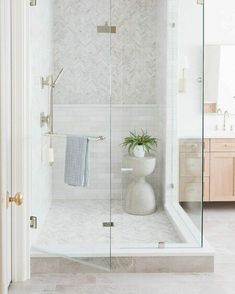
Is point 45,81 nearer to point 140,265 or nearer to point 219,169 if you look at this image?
point 140,265

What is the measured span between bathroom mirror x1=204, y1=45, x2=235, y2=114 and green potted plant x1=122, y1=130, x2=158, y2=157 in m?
1.43

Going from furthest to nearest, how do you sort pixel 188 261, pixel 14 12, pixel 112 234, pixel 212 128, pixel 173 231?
pixel 212 128, pixel 173 231, pixel 112 234, pixel 188 261, pixel 14 12

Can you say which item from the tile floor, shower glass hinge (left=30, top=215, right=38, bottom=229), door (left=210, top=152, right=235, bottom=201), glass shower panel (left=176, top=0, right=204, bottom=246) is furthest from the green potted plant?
shower glass hinge (left=30, top=215, right=38, bottom=229)

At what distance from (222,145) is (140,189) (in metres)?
1.32

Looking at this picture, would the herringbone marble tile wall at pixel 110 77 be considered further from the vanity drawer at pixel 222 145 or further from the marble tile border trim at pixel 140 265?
the vanity drawer at pixel 222 145

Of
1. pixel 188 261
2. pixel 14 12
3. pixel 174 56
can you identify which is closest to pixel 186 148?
pixel 174 56

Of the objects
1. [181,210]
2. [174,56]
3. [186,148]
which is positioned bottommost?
[181,210]

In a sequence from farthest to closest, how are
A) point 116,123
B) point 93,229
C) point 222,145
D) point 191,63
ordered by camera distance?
point 222,145 → point 116,123 → point 191,63 → point 93,229

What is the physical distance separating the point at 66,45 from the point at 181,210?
1.72 metres

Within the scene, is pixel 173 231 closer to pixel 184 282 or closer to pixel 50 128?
pixel 184 282

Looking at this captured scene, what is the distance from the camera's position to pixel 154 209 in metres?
4.34

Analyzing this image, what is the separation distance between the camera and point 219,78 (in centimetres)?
558

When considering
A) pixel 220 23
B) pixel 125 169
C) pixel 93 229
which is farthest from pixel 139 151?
pixel 220 23

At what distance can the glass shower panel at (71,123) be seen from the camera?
3533 mm
